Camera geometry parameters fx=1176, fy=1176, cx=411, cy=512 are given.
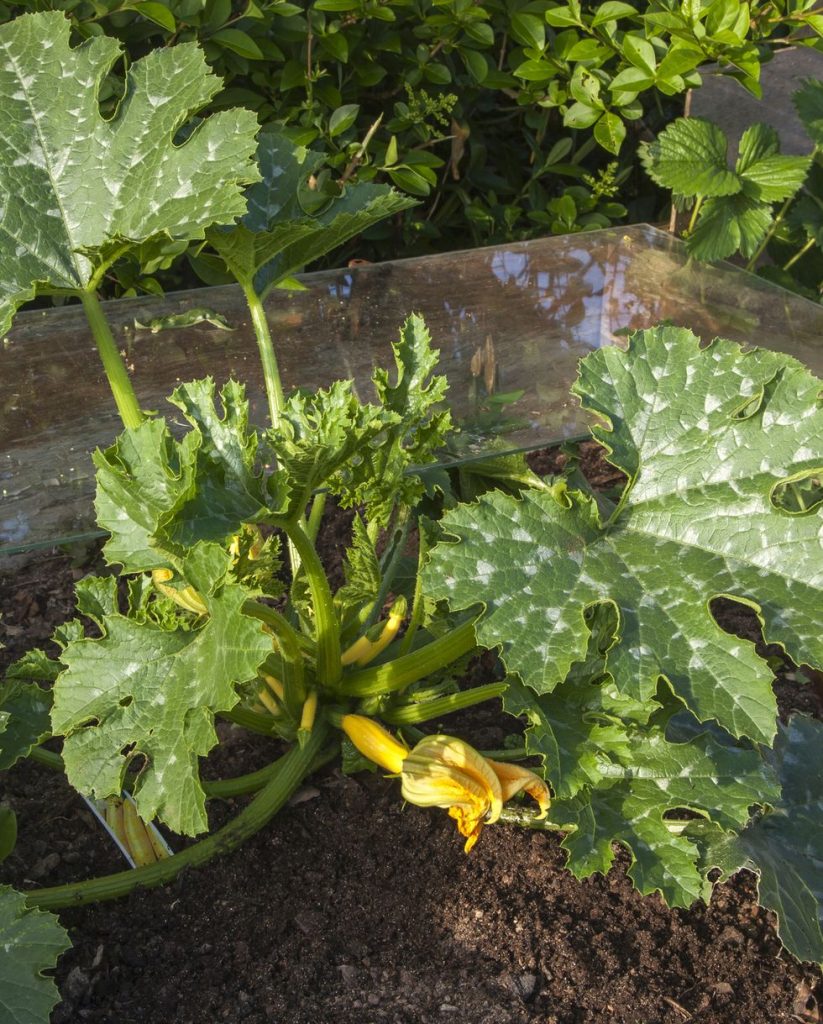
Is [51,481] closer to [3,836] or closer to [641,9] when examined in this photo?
[3,836]

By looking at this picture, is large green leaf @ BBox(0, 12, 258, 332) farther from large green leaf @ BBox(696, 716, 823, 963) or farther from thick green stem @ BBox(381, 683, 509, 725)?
large green leaf @ BBox(696, 716, 823, 963)

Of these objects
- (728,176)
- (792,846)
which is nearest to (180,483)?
(792,846)

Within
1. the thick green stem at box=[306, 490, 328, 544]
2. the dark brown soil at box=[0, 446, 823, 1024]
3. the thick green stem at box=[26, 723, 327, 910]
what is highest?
the thick green stem at box=[306, 490, 328, 544]

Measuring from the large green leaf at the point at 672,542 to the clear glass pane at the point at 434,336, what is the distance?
0.44 m

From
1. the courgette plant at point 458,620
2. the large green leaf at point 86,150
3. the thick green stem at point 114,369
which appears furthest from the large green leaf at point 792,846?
the large green leaf at point 86,150

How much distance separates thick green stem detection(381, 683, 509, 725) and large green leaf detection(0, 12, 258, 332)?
0.81 meters

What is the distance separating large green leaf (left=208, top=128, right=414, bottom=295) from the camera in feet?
5.91

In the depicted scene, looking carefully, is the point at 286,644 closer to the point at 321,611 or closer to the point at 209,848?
the point at 321,611

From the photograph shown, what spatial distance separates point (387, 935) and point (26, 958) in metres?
0.54

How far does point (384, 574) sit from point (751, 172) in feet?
4.96

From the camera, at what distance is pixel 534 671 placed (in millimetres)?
1396

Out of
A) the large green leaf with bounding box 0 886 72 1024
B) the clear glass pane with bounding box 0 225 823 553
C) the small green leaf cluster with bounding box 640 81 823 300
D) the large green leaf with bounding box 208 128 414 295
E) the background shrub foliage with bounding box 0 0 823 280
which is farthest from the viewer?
the small green leaf cluster with bounding box 640 81 823 300

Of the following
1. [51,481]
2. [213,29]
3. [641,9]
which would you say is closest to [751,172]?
[641,9]

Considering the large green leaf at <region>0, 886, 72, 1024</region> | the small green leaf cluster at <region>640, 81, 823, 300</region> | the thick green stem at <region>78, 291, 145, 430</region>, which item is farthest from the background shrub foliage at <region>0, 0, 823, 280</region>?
the large green leaf at <region>0, 886, 72, 1024</region>
